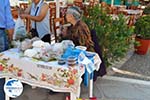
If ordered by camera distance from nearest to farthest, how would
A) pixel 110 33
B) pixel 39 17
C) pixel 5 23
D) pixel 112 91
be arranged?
pixel 5 23, pixel 39 17, pixel 112 91, pixel 110 33

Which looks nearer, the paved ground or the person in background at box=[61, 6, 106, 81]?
the person in background at box=[61, 6, 106, 81]

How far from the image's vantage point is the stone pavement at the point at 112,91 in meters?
4.12

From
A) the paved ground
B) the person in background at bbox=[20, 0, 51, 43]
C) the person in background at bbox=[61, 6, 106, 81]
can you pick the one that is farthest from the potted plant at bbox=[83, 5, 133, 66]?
the person in background at bbox=[61, 6, 106, 81]

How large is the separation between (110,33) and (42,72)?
2332 mm

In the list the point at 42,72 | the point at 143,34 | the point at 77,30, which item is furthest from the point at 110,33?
the point at 42,72

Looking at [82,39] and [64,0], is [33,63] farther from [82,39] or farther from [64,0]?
[64,0]

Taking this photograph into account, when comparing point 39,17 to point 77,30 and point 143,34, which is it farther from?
point 143,34

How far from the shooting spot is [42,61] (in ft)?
10.1

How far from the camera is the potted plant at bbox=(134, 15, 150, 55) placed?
665 centimetres

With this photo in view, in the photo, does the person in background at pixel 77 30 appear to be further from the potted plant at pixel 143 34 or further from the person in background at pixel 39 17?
the potted plant at pixel 143 34

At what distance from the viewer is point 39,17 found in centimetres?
405

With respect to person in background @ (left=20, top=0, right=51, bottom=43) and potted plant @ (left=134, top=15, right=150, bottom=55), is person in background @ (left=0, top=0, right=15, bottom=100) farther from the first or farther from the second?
potted plant @ (left=134, top=15, right=150, bottom=55)

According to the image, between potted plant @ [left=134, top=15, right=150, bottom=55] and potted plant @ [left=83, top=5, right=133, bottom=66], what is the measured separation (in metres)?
1.48

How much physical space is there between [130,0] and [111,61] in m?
9.23
